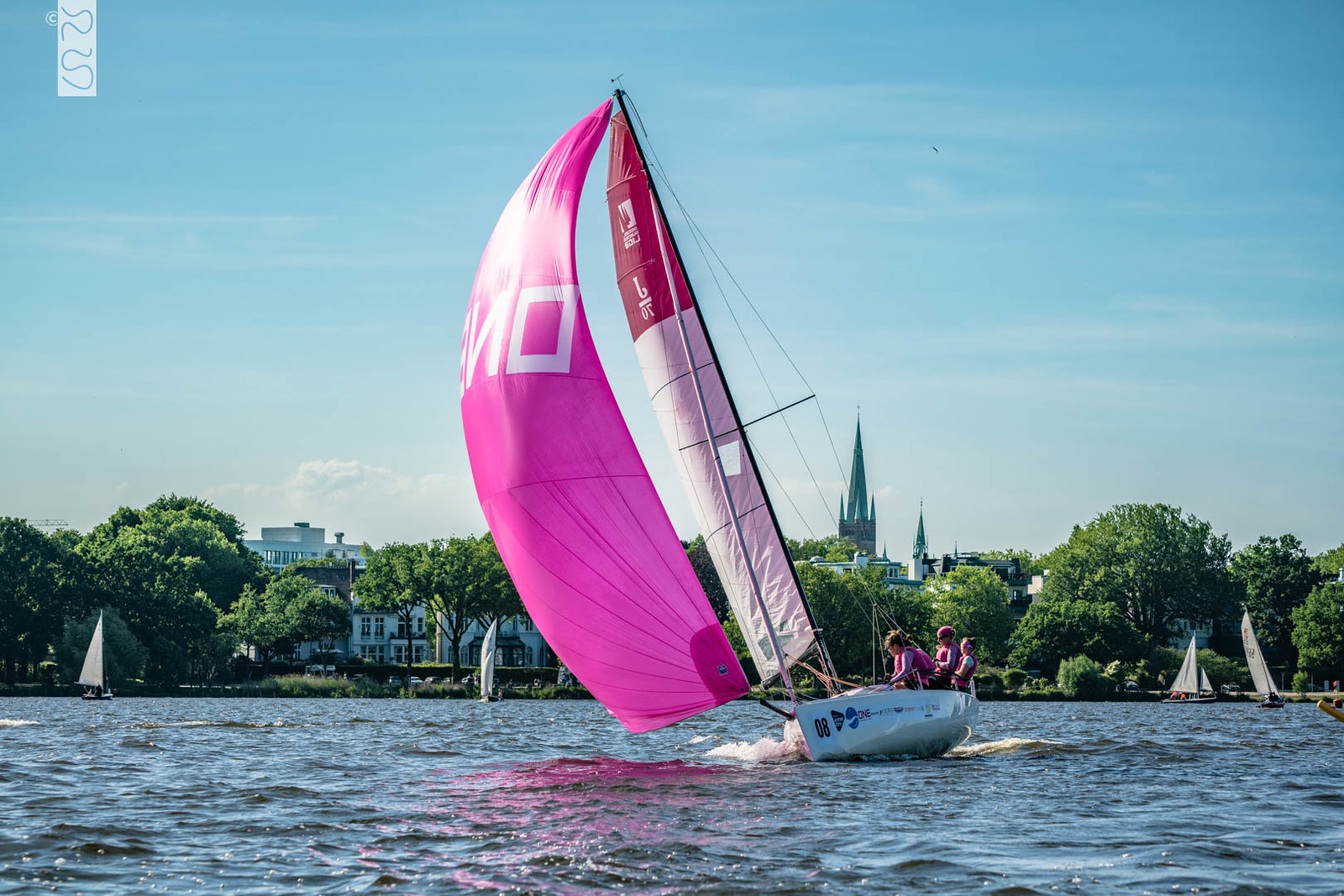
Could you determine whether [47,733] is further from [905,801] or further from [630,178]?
[905,801]

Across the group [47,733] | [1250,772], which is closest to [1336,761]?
[1250,772]

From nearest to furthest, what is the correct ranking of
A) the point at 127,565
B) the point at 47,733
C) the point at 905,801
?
1. the point at 905,801
2. the point at 47,733
3. the point at 127,565

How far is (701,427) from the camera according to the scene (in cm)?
1964

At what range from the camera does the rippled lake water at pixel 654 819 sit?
11.0m

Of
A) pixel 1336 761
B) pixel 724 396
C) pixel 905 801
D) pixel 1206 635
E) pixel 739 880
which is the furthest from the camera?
pixel 1206 635

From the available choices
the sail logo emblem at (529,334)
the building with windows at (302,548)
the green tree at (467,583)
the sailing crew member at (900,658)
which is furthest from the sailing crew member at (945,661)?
the building with windows at (302,548)

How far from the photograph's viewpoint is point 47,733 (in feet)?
97.4

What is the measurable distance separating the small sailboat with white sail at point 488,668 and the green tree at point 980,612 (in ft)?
123

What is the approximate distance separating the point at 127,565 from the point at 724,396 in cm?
5979

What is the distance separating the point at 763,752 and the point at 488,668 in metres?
43.4

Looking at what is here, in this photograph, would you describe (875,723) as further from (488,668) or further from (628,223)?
(488,668)

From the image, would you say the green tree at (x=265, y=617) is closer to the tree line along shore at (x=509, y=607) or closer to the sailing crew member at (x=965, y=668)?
the tree line along shore at (x=509, y=607)

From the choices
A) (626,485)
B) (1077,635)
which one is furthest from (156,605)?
(626,485)

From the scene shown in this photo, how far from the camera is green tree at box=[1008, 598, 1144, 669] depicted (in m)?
81.6
